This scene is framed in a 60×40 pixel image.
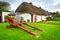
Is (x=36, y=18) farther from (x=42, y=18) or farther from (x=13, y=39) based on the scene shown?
(x=13, y=39)

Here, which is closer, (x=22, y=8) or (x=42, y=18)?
(x=22, y=8)

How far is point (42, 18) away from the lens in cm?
5284

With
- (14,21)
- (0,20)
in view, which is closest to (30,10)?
(0,20)

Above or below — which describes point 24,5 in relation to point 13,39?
above

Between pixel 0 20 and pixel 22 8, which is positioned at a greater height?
pixel 22 8

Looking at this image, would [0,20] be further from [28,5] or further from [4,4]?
[4,4]

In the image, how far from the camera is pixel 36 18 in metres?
48.2

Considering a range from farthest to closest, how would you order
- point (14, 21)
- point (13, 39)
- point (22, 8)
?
point (22, 8) < point (14, 21) < point (13, 39)

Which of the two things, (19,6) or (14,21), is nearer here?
(14,21)

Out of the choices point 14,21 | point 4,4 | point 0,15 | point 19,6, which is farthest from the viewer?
point 4,4

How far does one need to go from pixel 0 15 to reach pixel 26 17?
6.69m

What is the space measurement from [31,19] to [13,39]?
3283 centimetres

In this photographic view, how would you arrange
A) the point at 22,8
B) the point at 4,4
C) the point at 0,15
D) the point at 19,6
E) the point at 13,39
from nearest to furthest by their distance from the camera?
the point at 13,39 < the point at 0,15 < the point at 22,8 < the point at 19,6 < the point at 4,4

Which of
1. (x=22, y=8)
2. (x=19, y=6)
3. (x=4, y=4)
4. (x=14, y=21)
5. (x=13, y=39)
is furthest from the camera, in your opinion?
(x=4, y=4)
